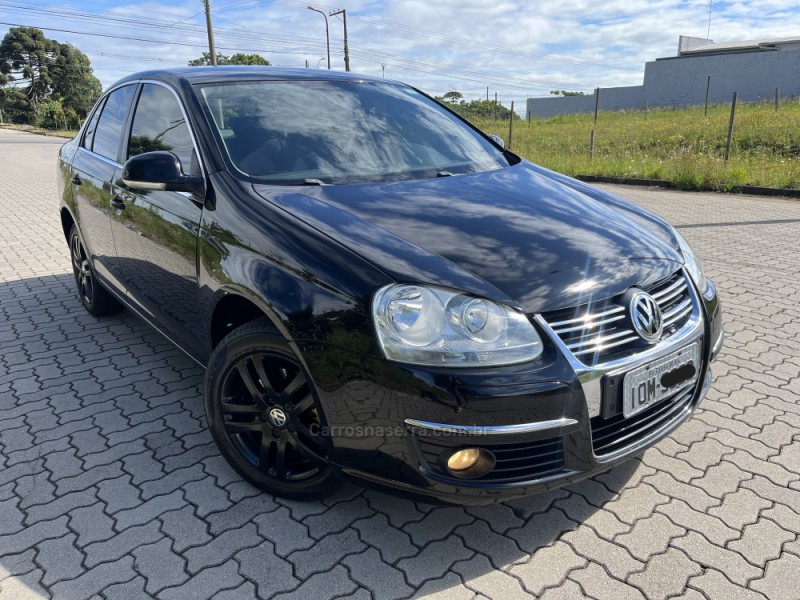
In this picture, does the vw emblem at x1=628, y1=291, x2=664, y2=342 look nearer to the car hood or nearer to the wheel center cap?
the car hood

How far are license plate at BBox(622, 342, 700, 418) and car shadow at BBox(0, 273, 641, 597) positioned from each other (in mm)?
556

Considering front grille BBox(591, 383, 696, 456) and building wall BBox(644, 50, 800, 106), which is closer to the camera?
front grille BBox(591, 383, 696, 456)

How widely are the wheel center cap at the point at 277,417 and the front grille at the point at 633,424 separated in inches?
43.7

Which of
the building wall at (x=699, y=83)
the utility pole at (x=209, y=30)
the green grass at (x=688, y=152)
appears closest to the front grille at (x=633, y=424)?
the green grass at (x=688, y=152)

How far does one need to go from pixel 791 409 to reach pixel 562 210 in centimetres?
173

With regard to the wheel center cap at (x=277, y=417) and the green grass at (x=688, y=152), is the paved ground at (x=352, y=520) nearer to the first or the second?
the wheel center cap at (x=277, y=417)

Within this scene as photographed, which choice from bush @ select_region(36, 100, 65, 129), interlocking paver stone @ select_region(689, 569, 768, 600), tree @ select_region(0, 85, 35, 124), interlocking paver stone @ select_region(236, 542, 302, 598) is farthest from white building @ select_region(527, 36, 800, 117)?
tree @ select_region(0, 85, 35, 124)

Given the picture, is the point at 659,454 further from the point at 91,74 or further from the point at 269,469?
the point at 91,74

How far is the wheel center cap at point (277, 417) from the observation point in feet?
7.66

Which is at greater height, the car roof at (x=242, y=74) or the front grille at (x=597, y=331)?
the car roof at (x=242, y=74)

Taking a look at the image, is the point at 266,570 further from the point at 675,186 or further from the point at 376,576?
the point at 675,186

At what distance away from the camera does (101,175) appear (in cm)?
381

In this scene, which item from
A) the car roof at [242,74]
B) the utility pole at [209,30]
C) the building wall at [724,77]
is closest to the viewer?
the car roof at [242,74]

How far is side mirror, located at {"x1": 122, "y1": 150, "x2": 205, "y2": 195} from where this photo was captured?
2.61m
